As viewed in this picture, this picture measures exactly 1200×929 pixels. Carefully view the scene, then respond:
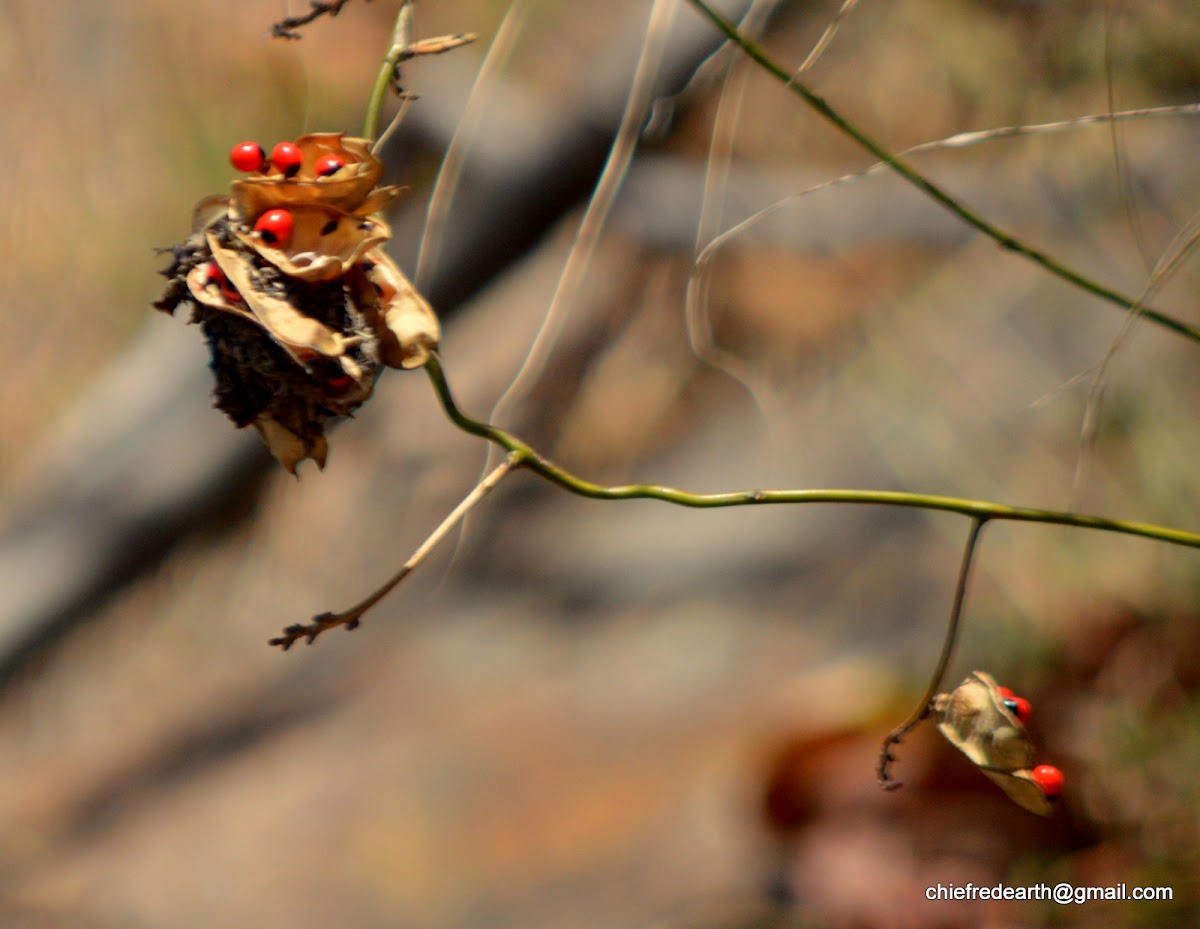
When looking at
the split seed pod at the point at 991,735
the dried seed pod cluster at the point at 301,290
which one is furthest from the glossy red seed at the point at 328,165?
the split seed pod at the point at 991,735

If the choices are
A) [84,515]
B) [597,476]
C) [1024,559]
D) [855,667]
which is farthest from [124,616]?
[1024,559]

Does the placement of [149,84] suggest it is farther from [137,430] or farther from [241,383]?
[241,383]

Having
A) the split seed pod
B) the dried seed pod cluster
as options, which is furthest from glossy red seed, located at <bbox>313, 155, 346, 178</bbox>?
the split seed pod

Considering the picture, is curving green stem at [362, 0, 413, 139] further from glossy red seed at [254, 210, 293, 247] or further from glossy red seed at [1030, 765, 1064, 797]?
glossy red seed at [1030, 765, 1064, 797]

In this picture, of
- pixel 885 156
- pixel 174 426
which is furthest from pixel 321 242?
pixel 174 426

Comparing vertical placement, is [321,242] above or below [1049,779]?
above

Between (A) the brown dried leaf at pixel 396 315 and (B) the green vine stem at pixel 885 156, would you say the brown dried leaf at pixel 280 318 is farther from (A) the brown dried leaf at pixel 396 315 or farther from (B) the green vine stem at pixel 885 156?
(B) the green vine stem at pixel 885 156

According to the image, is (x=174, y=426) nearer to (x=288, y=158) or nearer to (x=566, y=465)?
(x=566, y=465)
